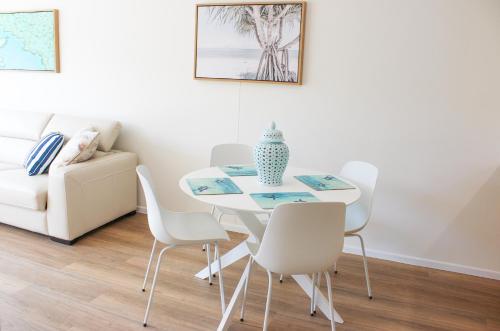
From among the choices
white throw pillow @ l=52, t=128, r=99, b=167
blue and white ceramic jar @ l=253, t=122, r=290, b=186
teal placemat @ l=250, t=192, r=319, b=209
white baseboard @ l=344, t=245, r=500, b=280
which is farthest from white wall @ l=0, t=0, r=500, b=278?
teal placemat @ l=250, t=192, r=319, b=209

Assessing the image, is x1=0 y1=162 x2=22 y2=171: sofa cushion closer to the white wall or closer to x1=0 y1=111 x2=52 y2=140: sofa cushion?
x1=0 y1=111 x2=52 y2=140: sofa cushion

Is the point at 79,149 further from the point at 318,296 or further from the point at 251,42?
the point at 318,296

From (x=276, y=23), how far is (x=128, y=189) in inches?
73.9

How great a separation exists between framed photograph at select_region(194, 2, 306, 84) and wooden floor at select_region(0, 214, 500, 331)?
138 centimetres

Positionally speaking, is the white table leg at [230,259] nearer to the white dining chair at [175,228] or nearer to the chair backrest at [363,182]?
the white dining chair at [175,228]

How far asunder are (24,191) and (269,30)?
217 centimetres

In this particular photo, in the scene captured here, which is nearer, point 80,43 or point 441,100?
point 441,100

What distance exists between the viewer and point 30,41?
404cm

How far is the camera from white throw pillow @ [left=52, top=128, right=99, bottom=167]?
3164 mm

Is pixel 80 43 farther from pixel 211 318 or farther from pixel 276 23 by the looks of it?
pixel 211 318

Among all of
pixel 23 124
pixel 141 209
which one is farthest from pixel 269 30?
pixel 23 124

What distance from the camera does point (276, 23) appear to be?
3.12 m

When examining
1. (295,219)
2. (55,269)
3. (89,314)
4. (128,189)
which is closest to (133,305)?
(89,314)

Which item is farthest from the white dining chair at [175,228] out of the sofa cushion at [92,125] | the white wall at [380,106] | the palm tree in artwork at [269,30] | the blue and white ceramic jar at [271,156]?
the sofa cushion at [92,125]
